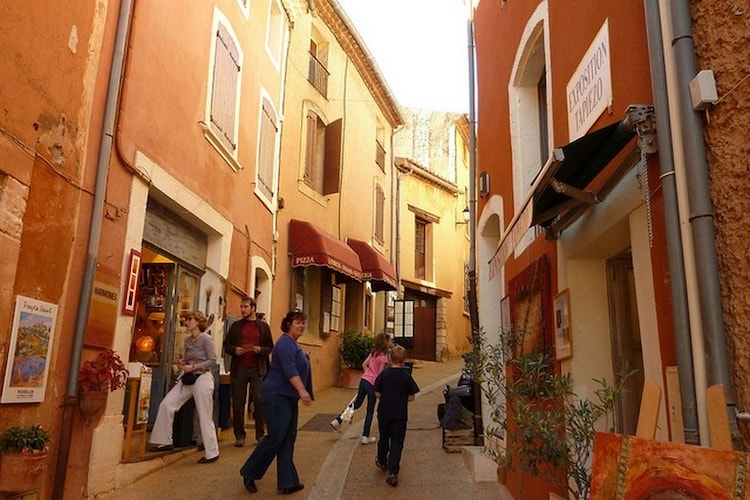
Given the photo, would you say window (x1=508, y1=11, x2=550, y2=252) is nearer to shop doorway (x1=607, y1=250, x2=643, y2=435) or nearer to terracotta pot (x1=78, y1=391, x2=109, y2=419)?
shop doorway (x1=607, y1=250, x2=643, y2=435)

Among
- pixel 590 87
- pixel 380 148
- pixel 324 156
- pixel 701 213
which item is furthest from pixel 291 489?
pixel 380 148

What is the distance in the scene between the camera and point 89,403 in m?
5.15

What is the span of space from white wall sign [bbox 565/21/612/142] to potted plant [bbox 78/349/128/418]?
408 cm

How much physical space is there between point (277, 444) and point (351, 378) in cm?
867

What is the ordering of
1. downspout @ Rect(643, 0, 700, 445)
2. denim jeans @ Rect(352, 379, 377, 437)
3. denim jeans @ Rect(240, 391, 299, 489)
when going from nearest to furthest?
downspout @ Rect(643, 0, 700, 445) < denim jeans @ Rect(240, 391, 299, 489) < denim jeans @ Rect(352, 379, 377, 437)

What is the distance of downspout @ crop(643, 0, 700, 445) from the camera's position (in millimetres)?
2781

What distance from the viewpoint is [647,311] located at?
11.1 ft

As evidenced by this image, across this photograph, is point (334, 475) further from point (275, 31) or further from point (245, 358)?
point (275, 31)

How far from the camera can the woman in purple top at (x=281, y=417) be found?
5523mm

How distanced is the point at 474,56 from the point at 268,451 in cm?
671

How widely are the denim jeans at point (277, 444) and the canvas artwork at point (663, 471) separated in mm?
3436

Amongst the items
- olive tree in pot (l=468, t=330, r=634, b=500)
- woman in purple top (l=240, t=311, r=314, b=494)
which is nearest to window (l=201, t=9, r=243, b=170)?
woman in purple top (l=240, t=311, r=314, b=494)

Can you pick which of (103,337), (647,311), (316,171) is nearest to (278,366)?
(103,337)

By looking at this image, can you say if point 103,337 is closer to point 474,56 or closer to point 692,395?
point 692,395
